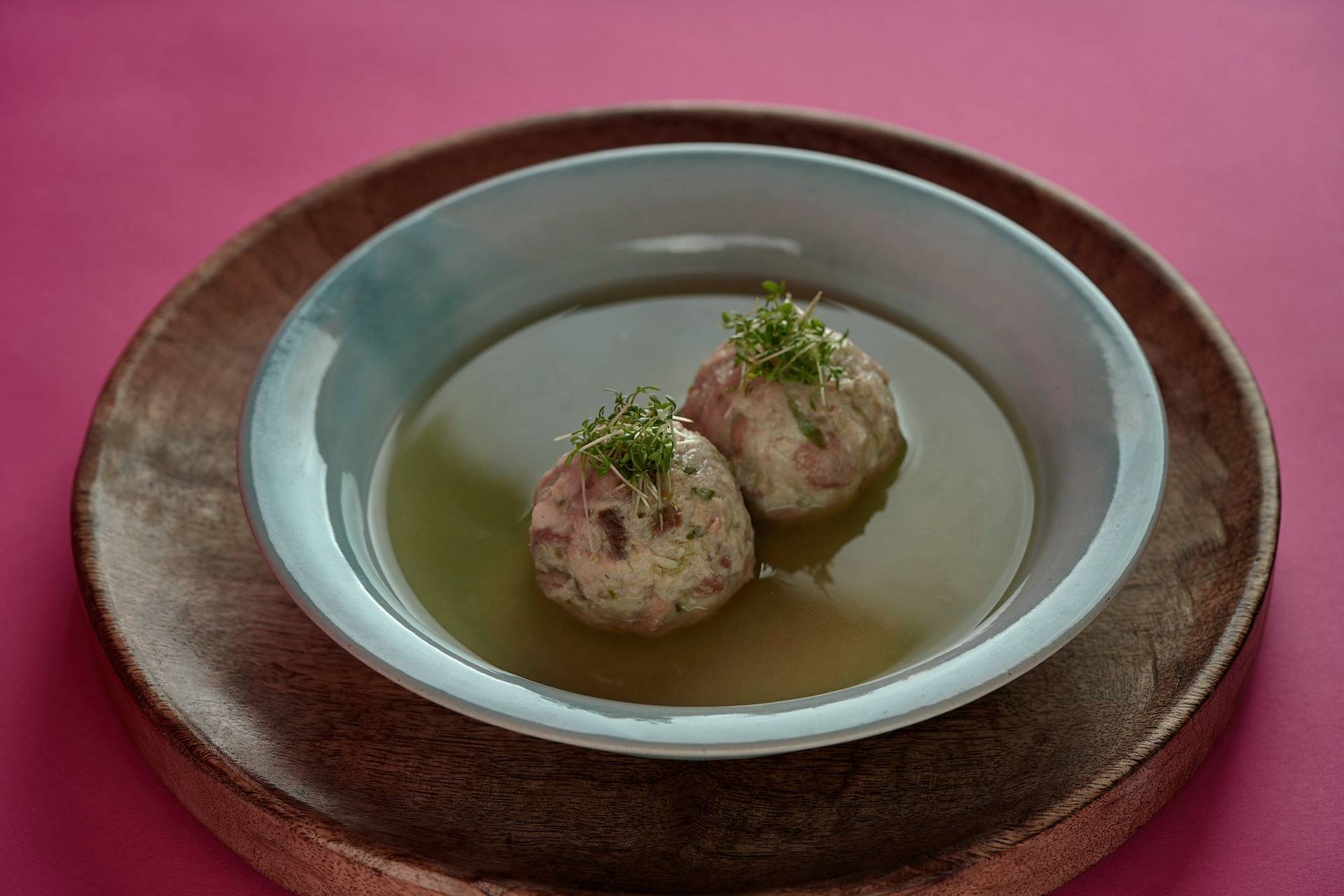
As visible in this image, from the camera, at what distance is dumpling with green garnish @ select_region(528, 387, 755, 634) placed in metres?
2.53

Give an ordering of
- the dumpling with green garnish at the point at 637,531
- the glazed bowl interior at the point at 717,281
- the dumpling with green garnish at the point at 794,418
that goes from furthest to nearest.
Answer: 1. the dumpling with green garnish at the point at 794,418
2. the dumpling with green garnish at the point at 637,531
3. the glazed bowl interior at the point at 717,281

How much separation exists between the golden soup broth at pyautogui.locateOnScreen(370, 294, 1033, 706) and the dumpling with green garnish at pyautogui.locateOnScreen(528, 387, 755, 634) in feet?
0.26

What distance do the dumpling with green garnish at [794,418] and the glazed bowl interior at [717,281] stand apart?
1.37 ft

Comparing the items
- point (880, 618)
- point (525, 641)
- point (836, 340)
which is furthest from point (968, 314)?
point (525, 641)

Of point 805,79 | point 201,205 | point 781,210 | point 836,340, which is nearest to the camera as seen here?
point 836,340

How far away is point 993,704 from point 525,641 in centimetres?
94

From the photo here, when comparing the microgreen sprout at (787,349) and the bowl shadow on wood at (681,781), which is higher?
the microgreen sprout at (787,349)

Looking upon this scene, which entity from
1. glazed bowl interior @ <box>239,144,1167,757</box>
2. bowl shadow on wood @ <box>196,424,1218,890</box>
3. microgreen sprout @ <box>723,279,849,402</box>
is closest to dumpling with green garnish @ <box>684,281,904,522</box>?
microgreen sprout @ <box>723,279,849,402</box>

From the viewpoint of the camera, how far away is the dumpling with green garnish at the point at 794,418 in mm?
2781

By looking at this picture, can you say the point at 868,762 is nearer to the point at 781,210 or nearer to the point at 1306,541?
the point at 1306,541

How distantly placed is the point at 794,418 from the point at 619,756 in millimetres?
835

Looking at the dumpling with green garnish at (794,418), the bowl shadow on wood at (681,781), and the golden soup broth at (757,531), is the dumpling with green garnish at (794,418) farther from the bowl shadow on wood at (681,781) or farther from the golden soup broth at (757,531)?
the bowl shadow on wood at (681,781)

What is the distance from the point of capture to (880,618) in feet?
8.61

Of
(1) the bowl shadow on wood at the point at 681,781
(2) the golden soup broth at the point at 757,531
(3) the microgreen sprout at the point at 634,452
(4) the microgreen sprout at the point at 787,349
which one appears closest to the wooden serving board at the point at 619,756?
(1) the bowl shadow on wood at the point at 681,781
